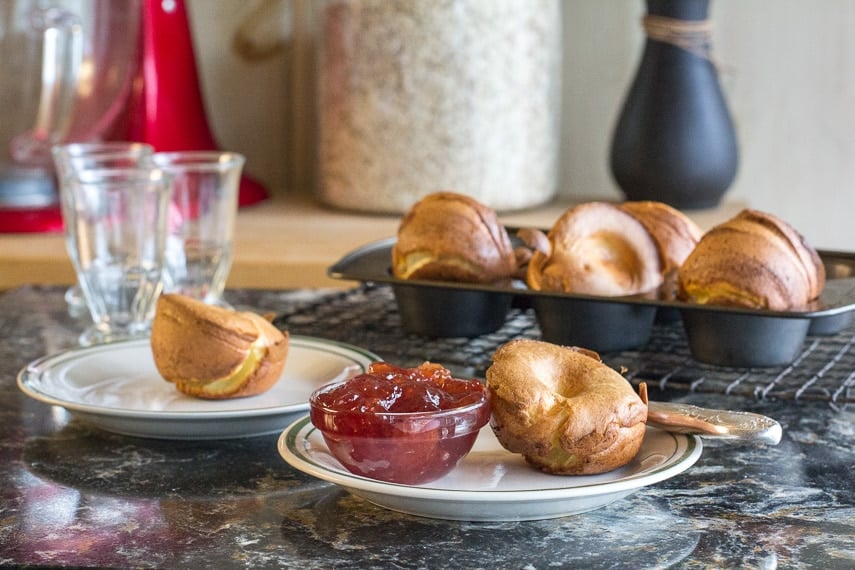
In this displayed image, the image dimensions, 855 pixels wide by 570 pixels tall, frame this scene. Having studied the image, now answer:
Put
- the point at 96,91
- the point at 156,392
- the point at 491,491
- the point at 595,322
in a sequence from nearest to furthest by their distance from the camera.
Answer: the point at 491,491 < the point at 156,392 < the point at 595,322 < the point at 96,91

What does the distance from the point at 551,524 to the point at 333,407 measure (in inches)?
5.2

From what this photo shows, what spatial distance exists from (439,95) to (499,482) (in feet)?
4.11

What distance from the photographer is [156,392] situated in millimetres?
895

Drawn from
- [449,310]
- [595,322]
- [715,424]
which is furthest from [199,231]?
[715,424]

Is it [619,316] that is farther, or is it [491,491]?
[619,316]

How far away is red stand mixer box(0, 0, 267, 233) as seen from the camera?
1.95m

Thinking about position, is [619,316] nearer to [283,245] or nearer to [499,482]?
[499,482]

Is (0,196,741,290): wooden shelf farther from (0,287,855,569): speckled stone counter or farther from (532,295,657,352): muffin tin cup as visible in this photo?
(0,287,855,569): speckled stone counter

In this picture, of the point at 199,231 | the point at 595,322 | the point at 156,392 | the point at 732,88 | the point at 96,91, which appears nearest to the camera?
the point at 156,392

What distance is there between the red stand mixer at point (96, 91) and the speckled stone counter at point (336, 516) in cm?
120

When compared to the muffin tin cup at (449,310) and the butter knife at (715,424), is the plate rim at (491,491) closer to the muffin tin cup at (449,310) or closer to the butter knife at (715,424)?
the butter knife at (715,424)

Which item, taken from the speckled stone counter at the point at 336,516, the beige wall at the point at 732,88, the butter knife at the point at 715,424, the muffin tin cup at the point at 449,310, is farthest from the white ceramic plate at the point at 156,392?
the beige wall at the point at 732,88

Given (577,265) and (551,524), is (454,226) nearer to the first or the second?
(577,265)

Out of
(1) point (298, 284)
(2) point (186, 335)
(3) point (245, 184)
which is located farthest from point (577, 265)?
(3) point (245, 184)
